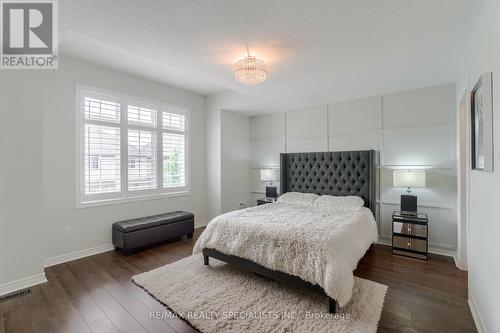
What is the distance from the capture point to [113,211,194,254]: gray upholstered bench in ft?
12.0

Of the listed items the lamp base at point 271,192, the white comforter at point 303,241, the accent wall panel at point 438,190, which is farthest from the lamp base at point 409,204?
the lamp base at point 271,192

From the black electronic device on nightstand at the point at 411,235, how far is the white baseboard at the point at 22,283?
4.72 metres

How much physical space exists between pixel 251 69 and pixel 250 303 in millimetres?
2421

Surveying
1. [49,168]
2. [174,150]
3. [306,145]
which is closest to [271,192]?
[306,145]

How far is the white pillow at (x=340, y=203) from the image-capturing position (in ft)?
12.2

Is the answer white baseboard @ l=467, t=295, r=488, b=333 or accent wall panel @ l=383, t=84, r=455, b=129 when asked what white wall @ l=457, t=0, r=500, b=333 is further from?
accent wall panel @ l=383, t=84, r=455, b=129

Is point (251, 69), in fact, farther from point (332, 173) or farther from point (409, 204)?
point (409, 204)

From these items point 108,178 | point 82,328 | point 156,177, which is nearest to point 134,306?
point 82,328

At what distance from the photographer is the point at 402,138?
153 inches

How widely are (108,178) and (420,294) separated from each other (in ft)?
14.9

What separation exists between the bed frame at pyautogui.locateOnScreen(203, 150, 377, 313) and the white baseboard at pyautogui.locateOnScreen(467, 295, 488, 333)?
5.97 ft

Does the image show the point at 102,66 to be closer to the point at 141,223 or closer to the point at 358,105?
the point at 141,223

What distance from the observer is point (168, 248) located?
396 cm

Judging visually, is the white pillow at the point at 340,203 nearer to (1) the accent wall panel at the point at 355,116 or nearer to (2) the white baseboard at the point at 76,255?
(1) the accent wall panel at the point at 355,116
